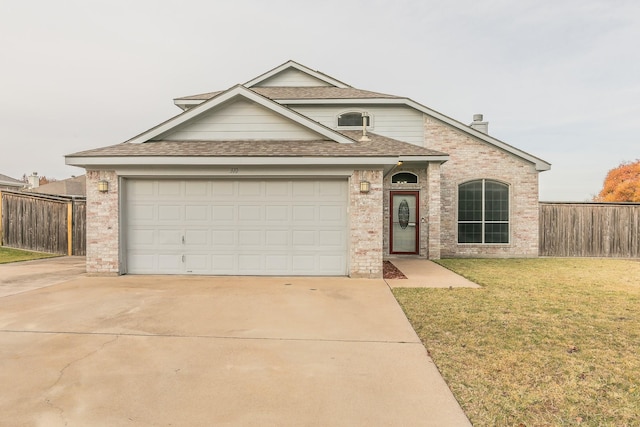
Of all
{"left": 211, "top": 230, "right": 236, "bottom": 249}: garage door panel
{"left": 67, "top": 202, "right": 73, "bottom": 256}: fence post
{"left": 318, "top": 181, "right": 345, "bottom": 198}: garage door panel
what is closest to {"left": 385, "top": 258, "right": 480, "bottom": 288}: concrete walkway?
{"left": 318, "top": 181, "right": 345, "bottom": 198}: garage door panel

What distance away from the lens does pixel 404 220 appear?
1284cm

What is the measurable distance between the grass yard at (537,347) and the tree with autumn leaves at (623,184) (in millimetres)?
26616

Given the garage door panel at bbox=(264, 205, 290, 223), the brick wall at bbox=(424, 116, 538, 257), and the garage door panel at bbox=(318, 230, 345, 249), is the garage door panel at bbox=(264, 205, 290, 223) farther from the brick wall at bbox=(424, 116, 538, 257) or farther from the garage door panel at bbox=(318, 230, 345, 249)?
the brick wall at bbox=(424, 116, 538, 257)

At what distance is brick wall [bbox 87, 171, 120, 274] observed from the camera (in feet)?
28.6

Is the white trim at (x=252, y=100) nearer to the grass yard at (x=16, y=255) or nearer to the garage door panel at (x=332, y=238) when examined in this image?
the garage door panel at (x=332, y=238)

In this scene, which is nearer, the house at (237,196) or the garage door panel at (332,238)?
the house at (237,196)

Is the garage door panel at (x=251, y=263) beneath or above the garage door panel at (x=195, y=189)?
beneath

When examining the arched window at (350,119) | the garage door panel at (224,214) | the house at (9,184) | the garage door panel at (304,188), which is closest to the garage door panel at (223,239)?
the garage door panel at (224,214)

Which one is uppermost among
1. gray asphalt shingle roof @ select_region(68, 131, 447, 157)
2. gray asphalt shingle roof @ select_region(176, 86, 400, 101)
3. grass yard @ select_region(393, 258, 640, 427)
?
gray asphalt shingle roof @ select_region(176, 86, 400, 101)

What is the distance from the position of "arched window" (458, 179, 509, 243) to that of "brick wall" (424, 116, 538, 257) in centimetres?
20

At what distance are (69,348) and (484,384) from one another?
4607 millimetres

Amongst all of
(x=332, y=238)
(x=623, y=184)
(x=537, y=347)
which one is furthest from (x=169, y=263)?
(x=623, y=184)

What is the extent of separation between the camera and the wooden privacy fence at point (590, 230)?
43.9ft

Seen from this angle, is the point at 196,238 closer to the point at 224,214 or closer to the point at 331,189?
the point at 224,214
